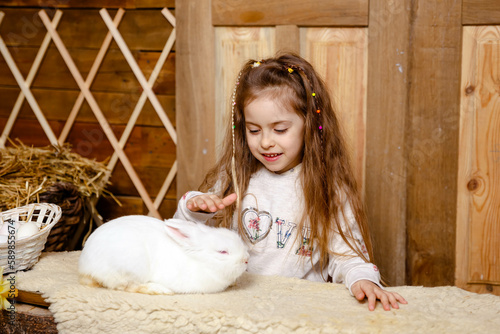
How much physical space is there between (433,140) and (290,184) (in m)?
0.59

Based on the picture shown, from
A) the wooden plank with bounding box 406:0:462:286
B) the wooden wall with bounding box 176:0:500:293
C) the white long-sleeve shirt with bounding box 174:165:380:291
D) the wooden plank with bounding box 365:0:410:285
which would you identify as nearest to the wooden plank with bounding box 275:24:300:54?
the wooden wall with bounding box 176:0:500:293

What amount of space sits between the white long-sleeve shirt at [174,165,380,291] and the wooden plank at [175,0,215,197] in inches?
20.5

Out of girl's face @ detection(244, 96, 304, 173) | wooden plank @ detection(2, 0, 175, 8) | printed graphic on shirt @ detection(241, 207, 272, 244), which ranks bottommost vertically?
printed graphic on shirt @ detection(241, 207, 272, 244)

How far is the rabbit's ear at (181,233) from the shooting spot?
1.37m

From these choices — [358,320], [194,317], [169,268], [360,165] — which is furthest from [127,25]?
[358,320]

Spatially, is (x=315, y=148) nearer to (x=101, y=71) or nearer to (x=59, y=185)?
(x=59, y=185)

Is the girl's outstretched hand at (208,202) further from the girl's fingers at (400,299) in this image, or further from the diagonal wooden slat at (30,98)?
the diagonal wooden slat at (30,98)

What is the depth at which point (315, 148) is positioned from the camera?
1702 mm

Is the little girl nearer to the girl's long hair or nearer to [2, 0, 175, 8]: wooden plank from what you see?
the girl's long hair

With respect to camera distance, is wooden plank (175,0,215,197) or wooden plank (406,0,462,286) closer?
wooden plank (406,0,462,286)

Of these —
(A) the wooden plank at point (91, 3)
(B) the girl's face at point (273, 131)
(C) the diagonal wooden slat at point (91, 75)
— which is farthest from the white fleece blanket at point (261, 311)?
(A) the wooden plank at point (91, 3)

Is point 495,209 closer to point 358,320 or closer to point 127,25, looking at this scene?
point 358,320

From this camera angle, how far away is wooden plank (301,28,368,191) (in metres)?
2.04

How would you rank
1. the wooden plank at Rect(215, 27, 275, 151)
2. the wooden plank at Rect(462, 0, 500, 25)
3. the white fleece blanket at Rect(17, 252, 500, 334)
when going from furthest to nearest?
1. the wooden plank at Rect(215, 27, 275, 151)
2. the wooden plank at Rect(462, 0, 500, 25)
3. the white fleece blanket at Rect(17, 252, 500, 334)
